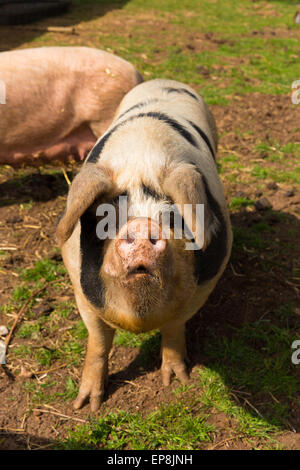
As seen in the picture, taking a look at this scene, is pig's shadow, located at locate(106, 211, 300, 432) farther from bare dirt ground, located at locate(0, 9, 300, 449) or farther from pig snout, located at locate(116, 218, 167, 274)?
pig snout, located at locate(116, 218, 167, 274)

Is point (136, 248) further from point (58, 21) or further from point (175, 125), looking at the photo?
point (58, 21)

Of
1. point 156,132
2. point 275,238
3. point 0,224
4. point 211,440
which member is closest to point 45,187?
point 0,224

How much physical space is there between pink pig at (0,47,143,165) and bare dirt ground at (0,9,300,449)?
1.52 ft

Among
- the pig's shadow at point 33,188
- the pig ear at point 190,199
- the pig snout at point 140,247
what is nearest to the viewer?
the pig snout at point 140,247

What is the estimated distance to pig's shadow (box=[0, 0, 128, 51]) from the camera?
28.6 feet

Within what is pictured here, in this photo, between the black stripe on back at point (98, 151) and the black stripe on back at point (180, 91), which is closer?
the black stripe on back at point (98, 151)

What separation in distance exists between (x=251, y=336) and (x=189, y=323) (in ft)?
1.37

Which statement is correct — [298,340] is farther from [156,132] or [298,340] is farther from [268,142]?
[268,142]

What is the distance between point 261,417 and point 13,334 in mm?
1663

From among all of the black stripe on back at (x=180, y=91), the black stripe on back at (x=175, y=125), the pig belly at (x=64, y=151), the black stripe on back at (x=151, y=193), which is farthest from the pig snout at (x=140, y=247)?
the pig belly at (x=64, y=151)

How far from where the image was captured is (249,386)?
9.53 ft

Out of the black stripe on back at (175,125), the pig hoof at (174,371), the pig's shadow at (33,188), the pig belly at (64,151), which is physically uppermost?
the black stripe on back at (175,125)

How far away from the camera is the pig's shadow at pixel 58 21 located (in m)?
8.71

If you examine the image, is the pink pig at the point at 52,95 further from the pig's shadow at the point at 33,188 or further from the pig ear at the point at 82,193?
A: the pig ear at the point at 82,193
